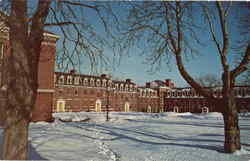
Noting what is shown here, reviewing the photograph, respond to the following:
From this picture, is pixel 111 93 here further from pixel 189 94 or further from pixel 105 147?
pixel 105 147

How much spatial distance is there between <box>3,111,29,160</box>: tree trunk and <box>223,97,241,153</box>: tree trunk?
22.0 feet

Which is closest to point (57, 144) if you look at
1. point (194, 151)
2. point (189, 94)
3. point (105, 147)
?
point (105, 147)

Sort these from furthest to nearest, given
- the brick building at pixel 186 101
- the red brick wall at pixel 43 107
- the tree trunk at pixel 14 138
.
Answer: the brick building at pixel 186 101 < the red brick wall at pixel 43 107 < the tree trunk at pixel 14 138

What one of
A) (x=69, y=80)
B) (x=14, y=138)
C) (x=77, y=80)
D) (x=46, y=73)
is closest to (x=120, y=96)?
(x=77, y=80)

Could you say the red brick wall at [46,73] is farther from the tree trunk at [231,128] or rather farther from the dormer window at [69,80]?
the dormer window at [69,80]

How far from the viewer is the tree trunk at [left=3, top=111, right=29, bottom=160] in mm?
4207

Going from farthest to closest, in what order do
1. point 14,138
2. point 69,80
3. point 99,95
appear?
point 99,95, point 69,80, point 14,138

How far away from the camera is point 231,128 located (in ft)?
24.9

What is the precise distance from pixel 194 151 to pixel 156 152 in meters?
1.48

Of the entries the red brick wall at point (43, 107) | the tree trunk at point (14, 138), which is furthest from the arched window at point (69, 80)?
the tree trunk at point (14, 138)

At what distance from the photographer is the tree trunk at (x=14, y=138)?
4207 mm

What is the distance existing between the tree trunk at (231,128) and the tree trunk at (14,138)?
671 cm

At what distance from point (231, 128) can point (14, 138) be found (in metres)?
6.99

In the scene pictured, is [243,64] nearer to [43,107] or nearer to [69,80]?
[43,107]
